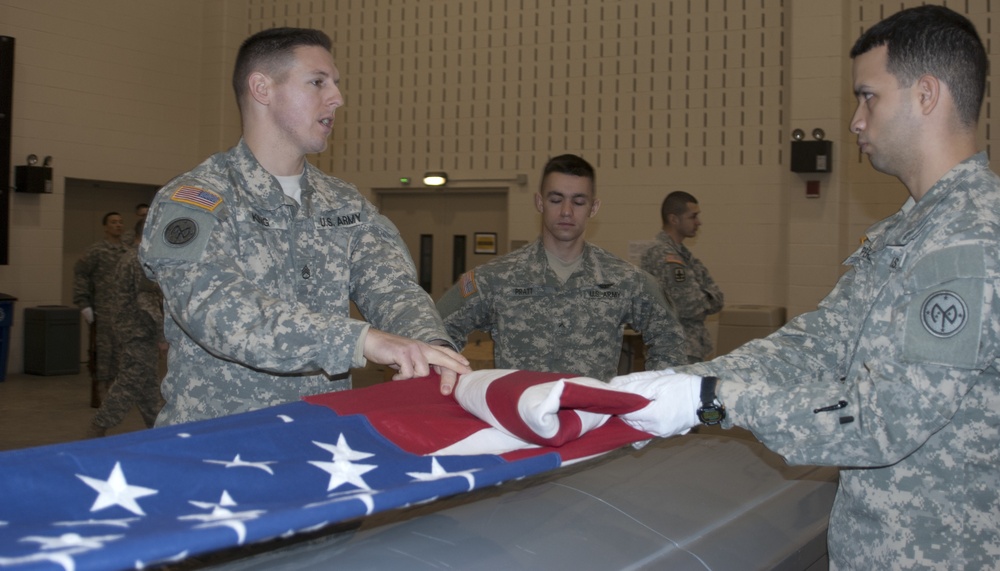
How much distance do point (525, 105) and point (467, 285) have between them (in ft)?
A: 20.9

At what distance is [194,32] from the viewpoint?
11289 millimetres

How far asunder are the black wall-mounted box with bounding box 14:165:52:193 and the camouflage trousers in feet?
13.8

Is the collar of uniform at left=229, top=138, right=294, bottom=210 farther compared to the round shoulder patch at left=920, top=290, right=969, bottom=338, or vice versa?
the collar of uniform at left=229, top=138, right=294, bottom=210

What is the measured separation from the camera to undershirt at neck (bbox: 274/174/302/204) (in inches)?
90.0

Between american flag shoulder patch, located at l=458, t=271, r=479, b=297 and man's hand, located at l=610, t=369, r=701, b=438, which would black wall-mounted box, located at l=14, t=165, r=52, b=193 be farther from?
man's hand, located at l=610, t=369, r=701, b=438

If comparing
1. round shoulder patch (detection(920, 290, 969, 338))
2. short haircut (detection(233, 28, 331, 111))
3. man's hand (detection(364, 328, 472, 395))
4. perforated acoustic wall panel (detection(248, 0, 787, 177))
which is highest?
perforated acoustic wall panel (detection(248, 0, 787, 177))

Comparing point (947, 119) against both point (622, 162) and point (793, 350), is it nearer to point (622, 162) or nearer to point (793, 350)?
point (793, 350)

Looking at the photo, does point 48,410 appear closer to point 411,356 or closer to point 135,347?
point 135,347

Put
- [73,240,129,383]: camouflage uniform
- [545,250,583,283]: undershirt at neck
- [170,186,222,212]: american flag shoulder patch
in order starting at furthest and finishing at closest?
1. [73,240,129,383]: camouflage uniform
2. [545,250,583,283]: undershirt at neck
3. [170,186,222,212]: american flag shoulder patch

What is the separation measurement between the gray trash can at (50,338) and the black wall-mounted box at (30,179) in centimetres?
124

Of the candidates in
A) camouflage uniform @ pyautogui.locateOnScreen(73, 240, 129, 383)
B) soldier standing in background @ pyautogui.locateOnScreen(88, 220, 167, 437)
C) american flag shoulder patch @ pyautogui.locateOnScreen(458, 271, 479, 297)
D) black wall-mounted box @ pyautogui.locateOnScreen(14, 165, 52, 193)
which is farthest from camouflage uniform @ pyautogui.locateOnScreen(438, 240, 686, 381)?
black wall-mounted box @ pyautogui.locateOnScreen(14, 165, 52, 193)

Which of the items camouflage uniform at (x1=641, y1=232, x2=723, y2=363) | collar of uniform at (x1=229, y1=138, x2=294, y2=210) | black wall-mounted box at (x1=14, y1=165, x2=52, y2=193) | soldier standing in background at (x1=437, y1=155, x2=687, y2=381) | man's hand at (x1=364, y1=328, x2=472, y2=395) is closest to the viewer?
man's hand at (x1=364, y1=328, x2=472, y2=395)

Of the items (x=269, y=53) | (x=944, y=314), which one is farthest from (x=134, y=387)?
(x=944, y=314)

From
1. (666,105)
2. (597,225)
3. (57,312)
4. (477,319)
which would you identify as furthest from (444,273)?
(477,319)
